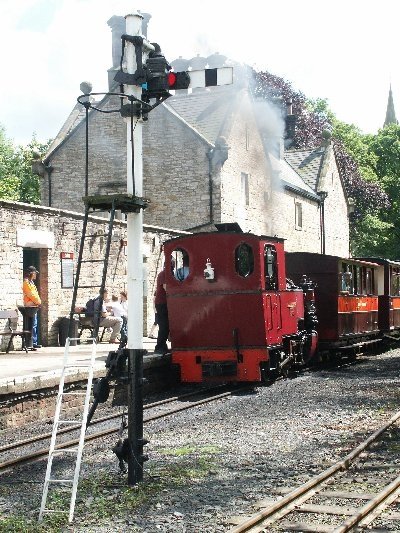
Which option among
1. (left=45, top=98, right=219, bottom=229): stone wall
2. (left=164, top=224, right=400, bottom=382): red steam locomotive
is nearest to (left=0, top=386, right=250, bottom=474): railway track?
(left=164, top=224, right=400, bottom=382): red steam locomotive

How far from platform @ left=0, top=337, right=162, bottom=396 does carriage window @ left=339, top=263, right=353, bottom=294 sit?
451cm

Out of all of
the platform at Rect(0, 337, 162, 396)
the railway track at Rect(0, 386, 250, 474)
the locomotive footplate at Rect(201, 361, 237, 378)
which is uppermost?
the platform at Rect(0, 337, 162, 396)

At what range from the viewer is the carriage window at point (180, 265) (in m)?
14.2

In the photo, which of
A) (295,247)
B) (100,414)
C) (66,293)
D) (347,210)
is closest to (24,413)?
(100,414)

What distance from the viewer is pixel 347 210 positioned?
45000 millimetres

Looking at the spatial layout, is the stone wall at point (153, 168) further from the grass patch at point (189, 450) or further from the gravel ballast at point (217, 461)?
the grass patch at point (189, 450)

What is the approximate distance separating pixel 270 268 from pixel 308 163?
95.4 ft

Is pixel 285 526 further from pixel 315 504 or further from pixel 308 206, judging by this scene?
pixel 308 206

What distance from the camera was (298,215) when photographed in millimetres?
37281

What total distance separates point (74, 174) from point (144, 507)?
25423 mm

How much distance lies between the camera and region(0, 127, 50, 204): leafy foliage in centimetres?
5931

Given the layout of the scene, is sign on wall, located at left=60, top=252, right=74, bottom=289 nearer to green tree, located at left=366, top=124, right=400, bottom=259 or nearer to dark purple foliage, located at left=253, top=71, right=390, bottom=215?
dark purple foliage, located at left=253, top=71, right=390, bottom=215

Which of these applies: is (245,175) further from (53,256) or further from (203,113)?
(53,256)

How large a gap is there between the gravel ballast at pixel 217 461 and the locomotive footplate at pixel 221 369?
0.46m
